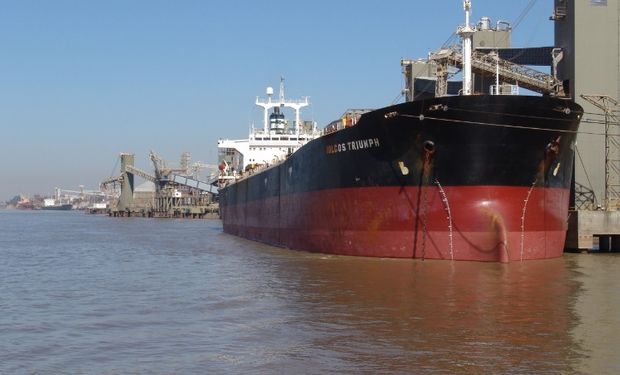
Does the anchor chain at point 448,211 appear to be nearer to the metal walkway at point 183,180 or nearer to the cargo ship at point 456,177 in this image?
the cargo ship at point 456,177

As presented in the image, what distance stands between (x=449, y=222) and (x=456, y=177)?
106 cm

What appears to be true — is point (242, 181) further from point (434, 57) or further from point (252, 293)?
point (252, 293)

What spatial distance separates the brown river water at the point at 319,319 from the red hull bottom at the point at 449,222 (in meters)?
0.46

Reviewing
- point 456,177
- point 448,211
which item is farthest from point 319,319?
point 456,177

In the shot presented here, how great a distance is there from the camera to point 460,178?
54.1ft

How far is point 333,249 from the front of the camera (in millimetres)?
19422

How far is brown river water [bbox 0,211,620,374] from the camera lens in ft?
24.9

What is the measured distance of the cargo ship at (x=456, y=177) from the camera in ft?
53.5

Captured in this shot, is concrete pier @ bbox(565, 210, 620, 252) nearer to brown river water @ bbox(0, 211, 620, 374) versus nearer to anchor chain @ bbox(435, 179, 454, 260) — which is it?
brown river water @ bbox(0, 211, 620, 374)

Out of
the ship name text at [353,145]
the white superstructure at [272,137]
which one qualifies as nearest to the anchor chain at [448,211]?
the ship name text at [353,145]

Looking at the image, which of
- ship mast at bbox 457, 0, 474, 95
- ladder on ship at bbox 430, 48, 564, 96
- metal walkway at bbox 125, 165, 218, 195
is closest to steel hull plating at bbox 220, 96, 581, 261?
ship mast at bbox 457, 0, 474, 95

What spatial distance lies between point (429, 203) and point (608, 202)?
24.3 ft

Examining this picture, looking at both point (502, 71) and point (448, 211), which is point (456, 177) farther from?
point (502, 71)

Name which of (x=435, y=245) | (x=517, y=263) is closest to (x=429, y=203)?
(x=435, y=245)
